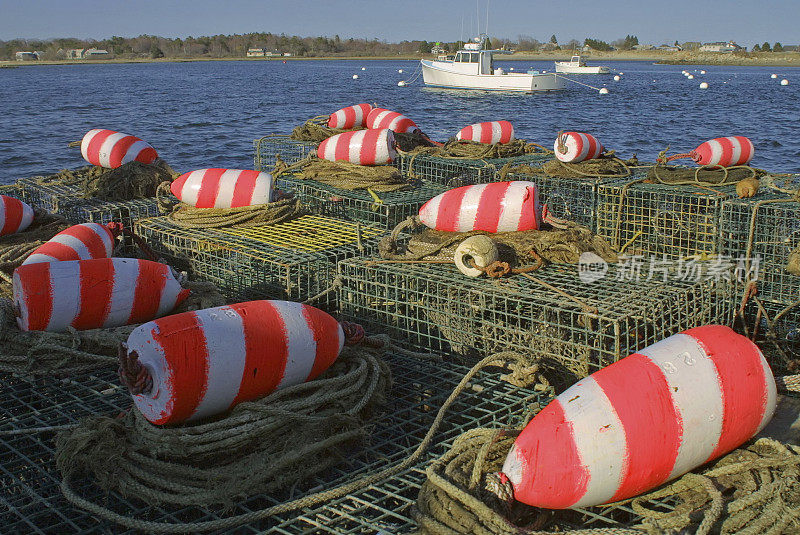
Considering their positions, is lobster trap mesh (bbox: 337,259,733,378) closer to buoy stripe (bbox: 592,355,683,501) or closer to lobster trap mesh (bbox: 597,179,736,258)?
buoy stripe (bbox: 592,355,683,501)

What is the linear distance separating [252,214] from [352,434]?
2.77 metres

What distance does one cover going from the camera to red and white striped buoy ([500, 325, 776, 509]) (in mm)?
2354

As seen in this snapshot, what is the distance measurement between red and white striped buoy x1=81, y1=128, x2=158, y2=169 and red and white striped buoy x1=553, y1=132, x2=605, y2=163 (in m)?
4.03

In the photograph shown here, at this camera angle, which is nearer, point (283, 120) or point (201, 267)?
point (201, 267)

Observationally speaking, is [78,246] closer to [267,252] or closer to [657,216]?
[267,252]

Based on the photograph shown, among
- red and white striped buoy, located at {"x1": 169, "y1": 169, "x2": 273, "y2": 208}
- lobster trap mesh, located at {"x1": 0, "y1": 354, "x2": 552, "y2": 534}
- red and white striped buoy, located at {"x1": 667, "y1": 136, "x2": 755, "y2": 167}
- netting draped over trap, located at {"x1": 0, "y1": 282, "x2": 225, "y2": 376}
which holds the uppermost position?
red and white striped buoy, located at {"x1": 667, "y1": 136, "x2": 755, "y2": 167}

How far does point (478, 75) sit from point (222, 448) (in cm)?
3966

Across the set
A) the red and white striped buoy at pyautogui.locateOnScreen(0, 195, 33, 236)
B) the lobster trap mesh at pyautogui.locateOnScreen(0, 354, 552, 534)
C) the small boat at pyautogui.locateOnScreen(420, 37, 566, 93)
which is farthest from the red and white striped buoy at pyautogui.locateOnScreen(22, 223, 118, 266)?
the small boat at pyautogui.locateOnScreen(420, 37, 566, 93)

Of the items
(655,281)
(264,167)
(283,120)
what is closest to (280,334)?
(655,281)

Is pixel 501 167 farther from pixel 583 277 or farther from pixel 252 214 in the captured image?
pixel 583 277

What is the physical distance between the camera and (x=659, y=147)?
17609 mm

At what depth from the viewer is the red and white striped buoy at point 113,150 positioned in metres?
7.37

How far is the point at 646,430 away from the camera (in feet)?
7.80

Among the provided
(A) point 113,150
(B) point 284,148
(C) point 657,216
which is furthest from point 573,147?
(A) point 113,150
